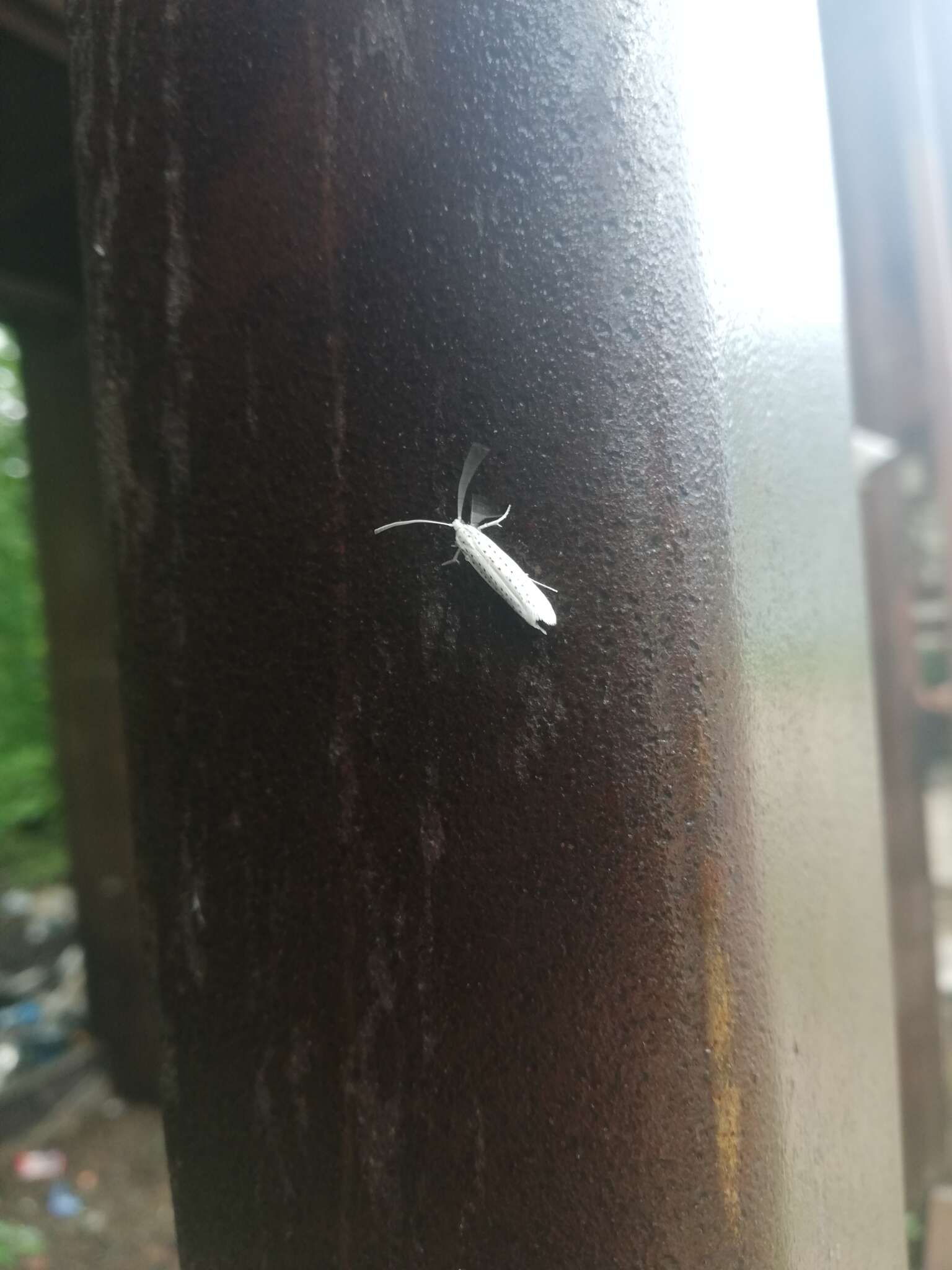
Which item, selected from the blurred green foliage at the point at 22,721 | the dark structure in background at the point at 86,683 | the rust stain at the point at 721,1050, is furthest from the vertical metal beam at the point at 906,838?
the blurred green foliage at the point at 22,721

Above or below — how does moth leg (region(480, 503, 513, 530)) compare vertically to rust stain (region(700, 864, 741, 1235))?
above

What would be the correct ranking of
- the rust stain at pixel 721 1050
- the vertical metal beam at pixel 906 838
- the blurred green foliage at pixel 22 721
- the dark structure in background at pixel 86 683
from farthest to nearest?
1. the blurred green foliage at pixel 22 721
2. the dark structure in background at pixel 86 683
3. the vertical metal beam at pixel 906 838
4. the rust stain at pixel 721 1050

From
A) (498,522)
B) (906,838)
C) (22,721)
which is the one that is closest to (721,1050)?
(498,522)

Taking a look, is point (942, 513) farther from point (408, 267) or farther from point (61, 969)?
point (61, 969)

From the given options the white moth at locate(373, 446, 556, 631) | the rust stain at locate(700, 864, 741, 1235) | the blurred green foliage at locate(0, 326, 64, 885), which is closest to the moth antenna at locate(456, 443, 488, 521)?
the white moth at locate(373, 446, 556, 631)

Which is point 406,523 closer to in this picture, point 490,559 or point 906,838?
point 490,559

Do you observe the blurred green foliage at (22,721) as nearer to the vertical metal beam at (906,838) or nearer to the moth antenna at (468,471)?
the vertical metal beam at (906,838)

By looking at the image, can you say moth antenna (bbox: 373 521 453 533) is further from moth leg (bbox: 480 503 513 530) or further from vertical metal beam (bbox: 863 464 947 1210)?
vertical metal beam (bbox: 863 464 947 1210)
